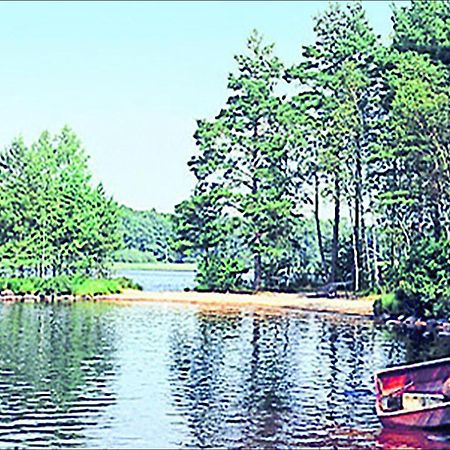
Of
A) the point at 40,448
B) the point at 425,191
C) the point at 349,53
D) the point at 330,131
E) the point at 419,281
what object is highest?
the point at 349,53

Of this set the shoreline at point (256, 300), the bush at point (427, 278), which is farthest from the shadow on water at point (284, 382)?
the shoreline at point (256, 300)

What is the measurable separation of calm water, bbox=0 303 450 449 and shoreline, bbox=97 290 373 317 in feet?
19.8

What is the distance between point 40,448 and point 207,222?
41496mm

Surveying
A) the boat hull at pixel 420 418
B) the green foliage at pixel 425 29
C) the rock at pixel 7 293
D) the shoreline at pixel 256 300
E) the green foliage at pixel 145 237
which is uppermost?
the green foliage at pixel 425 29

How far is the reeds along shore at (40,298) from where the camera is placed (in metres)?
52.4

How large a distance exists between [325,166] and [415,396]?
33.9 metres

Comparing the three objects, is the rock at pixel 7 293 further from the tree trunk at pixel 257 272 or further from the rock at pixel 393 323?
the rock at pixel 393 323

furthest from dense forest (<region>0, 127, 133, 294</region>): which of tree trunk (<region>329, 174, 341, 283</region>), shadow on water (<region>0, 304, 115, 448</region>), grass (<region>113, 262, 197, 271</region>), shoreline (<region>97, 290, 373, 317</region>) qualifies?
grass (<region>113, 262, 197, 271</region>)

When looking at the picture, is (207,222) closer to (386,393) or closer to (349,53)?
(349,53)

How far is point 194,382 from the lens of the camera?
79.3 feet

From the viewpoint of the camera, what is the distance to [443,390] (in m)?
19.3

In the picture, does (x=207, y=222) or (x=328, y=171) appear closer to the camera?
(x=328, y=171)

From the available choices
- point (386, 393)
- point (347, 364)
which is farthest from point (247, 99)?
point (386, 393)

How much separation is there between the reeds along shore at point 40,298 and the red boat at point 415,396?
34518 mm
